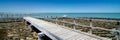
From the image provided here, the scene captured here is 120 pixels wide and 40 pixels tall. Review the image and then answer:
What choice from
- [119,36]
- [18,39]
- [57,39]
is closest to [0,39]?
[18,39]

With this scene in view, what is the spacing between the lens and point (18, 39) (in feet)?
45.0

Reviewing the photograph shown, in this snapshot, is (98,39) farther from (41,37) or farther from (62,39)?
(41,37)

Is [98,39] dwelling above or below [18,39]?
above

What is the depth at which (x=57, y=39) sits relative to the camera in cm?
718

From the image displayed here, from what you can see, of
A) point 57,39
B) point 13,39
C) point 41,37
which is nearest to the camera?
point 57,39

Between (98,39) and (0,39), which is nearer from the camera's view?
(98,39)

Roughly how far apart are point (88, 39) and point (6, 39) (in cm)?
923

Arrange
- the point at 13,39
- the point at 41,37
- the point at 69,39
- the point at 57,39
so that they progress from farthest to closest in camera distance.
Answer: the point at 13,39
the point at 41,37
the point at 57,39
the point at 69,39

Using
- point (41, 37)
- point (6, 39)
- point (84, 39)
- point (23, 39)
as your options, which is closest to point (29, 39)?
point (23, 39)

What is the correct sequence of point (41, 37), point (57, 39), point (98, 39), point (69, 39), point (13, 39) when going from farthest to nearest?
point (13, 39) < point (41, 37) < point (57, 39) < point (69, 39) < point (98, 39)

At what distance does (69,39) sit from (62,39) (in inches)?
11.8

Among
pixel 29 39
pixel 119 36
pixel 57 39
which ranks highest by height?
pixel 119 36

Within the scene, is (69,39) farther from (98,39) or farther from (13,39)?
(13,39)

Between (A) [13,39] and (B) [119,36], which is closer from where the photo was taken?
(B) [119,36]
